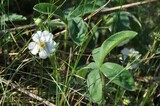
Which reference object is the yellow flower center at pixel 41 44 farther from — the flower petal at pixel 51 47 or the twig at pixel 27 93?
the twig at pixel 27 93

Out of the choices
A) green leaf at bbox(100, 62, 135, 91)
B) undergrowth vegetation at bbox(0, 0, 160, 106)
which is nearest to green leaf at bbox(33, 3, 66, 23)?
undergrowth vegetation at bbox(0, 0, 160, 106)

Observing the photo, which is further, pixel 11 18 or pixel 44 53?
pixel 11 18

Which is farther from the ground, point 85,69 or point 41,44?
point 41,44

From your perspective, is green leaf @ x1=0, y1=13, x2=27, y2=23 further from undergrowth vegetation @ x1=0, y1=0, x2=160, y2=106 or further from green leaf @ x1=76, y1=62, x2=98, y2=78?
green leaf @ x1=76, y1=62, x2=98, y2=78

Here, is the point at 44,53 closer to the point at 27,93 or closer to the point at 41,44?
the point at 41,44

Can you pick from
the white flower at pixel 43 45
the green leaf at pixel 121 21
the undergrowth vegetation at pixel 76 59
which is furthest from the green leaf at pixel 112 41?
the green leaf at pixel 121 21

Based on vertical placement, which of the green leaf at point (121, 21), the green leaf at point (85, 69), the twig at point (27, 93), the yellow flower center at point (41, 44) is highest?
the yellow flower center at point (41, 44)

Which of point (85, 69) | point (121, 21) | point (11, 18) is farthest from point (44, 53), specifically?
point (121, 21)
